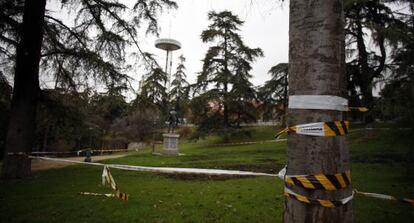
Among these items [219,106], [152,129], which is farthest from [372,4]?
[152,129]

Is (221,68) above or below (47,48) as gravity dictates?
above

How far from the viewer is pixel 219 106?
3002 centimetres

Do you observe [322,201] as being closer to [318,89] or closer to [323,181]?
[323,181]

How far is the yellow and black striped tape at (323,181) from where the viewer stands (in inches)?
68.9

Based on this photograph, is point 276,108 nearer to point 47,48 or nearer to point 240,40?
point 240,40

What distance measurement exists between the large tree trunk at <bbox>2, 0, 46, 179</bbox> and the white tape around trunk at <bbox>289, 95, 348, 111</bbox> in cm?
995

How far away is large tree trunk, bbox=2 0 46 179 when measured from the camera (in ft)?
30.7

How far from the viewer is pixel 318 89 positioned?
1803 millimetres

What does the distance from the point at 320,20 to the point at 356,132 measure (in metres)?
25.9

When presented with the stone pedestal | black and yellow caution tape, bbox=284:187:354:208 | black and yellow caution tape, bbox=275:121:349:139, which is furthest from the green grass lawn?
the stone pedestal

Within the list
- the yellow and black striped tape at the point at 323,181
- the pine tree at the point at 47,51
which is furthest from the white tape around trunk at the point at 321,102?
the pine tree at the point at 47,51

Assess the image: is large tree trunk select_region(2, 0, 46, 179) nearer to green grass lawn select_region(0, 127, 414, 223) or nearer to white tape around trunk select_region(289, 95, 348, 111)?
A: green grass lawn select_region(0, 127, 414, 223)

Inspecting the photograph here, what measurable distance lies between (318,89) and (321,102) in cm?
8

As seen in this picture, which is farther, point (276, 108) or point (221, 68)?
point (276, 108)
